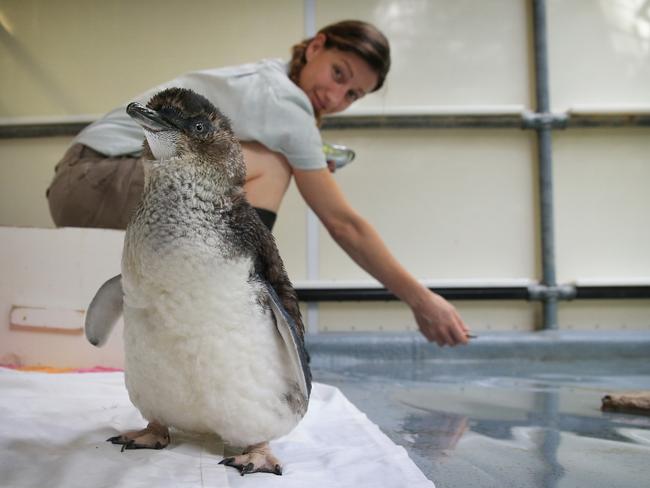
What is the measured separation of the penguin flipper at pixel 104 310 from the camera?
694 millimetres

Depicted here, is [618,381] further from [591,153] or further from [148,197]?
[148,197]

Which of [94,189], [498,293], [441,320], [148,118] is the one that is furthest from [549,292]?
[148,118]

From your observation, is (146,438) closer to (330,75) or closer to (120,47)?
(330,75)

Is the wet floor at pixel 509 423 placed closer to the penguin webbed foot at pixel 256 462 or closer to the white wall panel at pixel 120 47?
the penguin webbed foot at pixel 256 462

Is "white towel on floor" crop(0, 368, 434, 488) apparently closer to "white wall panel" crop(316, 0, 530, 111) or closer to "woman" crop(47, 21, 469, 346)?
"woman" crop(47, 21, 469, 346)

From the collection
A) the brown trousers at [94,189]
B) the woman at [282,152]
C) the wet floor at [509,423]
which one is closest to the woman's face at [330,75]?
the woman at [282,152]

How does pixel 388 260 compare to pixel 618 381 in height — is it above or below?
above

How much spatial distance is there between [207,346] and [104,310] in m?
0.20

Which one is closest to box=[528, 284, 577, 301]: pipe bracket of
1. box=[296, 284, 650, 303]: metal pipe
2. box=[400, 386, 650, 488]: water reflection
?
box=[296, 284, 650, 303]: metal pipe

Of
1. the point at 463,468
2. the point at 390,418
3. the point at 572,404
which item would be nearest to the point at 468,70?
the point at 572,404

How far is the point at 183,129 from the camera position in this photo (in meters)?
0.59

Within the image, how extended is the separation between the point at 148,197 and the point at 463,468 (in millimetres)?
455

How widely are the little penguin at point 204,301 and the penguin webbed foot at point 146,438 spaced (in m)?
0.04

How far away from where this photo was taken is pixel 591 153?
2201mm
